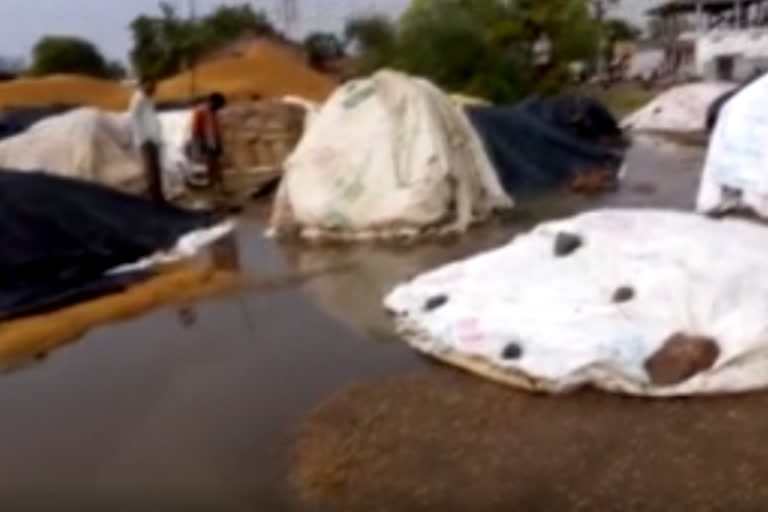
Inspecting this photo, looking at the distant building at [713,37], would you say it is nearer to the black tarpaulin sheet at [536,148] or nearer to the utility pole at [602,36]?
the utility pole at [602,36]

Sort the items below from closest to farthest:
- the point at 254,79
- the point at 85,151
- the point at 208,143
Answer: the point at 85,151 → the point at 208,143 → the point at 254,79

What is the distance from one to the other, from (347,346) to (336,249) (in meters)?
4.00

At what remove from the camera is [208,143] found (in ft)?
60.9

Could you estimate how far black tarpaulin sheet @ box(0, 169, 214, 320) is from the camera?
10961mm

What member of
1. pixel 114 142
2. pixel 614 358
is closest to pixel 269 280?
pixel 614 358

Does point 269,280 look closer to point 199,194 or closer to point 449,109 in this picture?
point 449,109

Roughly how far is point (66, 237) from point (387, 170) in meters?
3.63

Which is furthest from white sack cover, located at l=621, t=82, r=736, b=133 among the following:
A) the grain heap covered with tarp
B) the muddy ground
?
the muddy ground

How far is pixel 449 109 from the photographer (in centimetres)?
1479

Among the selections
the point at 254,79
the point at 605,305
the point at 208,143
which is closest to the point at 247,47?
the point at 254,79

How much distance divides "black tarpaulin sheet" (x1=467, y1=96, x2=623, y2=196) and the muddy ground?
700 cm

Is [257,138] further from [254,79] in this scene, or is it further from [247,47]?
[247,47]

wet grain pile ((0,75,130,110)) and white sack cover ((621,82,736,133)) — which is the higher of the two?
wet grain pile ((0,75,130,110))

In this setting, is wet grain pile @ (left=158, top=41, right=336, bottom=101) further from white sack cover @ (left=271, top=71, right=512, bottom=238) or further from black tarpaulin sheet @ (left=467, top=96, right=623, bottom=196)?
white sack cover @ (left=271, top=71, right=512, bottom=238)
